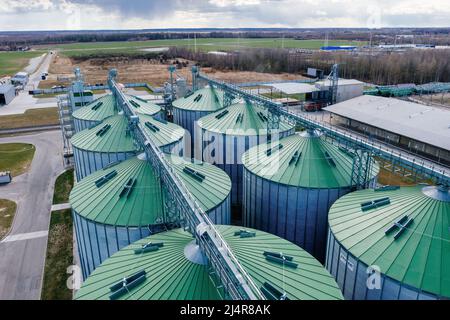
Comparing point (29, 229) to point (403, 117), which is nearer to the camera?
point (29, 229)

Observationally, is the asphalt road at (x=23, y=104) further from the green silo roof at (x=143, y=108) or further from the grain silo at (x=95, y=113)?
the green silo roof at (x=143, y=108)

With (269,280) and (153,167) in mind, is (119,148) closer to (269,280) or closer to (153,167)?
(153,167)

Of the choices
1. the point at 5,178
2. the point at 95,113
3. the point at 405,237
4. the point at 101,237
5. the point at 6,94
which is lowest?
the point at 5,178

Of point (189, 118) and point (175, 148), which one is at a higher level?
point (189, 118)

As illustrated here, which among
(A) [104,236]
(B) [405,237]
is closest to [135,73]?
(A) [104,236]

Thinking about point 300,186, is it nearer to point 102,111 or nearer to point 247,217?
point 247,217
